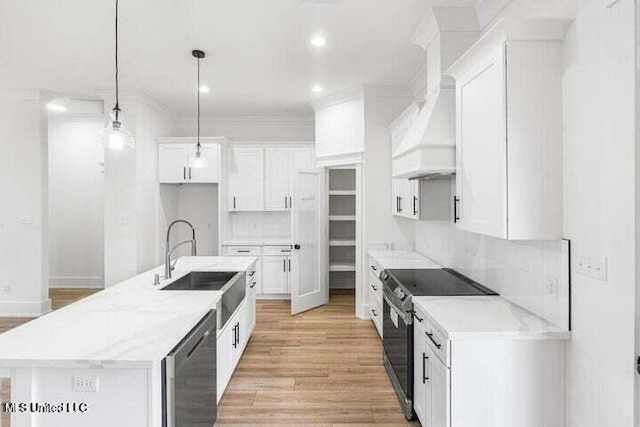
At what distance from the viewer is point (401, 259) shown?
4.10 m

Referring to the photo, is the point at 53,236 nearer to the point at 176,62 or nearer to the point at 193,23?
the point at 176,62

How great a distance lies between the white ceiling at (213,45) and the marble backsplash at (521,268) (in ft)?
6.15

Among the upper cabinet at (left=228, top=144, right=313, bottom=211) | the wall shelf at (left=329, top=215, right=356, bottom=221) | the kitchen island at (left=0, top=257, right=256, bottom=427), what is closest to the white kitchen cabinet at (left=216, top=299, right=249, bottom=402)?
the kitchen island at (left=0, top=257, right=256, bottom=427)

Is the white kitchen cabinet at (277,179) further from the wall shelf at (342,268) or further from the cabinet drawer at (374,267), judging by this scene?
the cabinet drawer at (374,267)

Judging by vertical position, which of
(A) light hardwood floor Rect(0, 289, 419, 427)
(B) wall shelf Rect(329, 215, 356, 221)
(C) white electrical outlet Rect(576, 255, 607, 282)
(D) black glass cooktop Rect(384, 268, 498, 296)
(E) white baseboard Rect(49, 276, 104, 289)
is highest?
(B) wall shelf Rect(329, 215, 356, 221)

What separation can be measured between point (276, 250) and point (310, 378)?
9.04 feet

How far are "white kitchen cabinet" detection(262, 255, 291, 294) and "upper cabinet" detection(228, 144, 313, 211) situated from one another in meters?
0.79

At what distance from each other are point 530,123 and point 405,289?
1.37 metres

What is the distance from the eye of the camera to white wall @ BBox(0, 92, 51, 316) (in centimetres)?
485

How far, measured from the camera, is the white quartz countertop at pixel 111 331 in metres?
1.53

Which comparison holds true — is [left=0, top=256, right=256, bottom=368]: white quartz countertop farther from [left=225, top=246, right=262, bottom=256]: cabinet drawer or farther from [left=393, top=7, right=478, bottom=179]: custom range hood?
[left=225, top=246, right=262, bottom=256]: cabinet drawer

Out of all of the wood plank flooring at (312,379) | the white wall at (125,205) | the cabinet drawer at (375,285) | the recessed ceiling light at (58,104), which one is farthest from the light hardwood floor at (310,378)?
the recessed ceiling light at (58,104)

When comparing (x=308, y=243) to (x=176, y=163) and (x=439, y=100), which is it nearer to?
(x=176, y=163)

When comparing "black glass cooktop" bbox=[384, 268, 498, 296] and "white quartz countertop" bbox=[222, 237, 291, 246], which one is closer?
"black glass cooktop" bbox=[384, 268, 498, 296]
